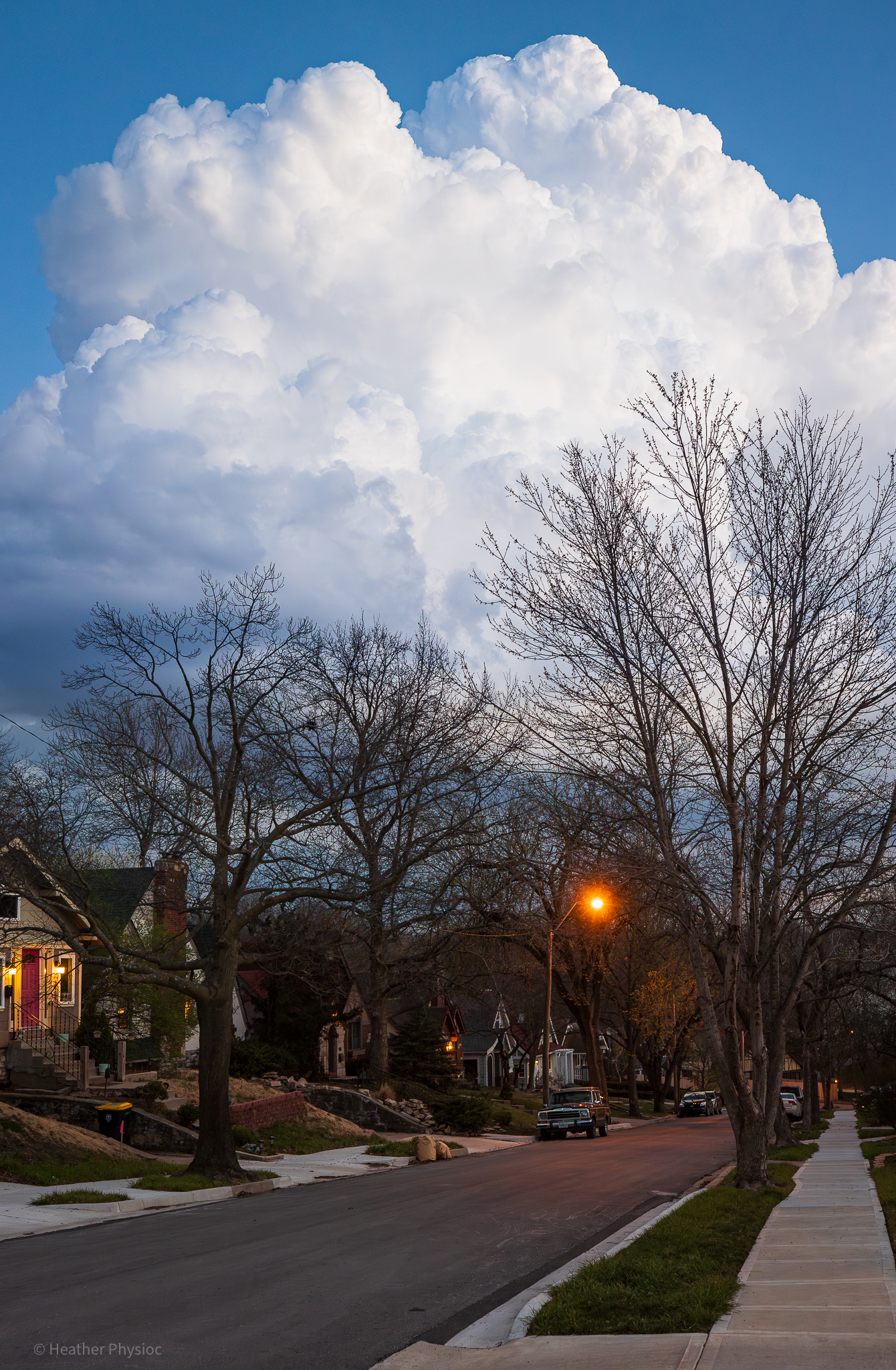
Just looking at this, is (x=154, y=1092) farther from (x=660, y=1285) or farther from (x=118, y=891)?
(x=660, y=1285)

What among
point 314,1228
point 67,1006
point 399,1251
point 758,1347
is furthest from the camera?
point 67,1006

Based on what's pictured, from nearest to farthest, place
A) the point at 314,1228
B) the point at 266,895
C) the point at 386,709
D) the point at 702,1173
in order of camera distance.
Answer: the point at 314,1228 → the point at 266,895 → the point at 702,1173 → the point at 386,709

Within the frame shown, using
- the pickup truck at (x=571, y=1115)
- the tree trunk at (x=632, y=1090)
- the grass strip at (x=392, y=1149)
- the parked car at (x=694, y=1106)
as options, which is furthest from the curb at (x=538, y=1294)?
the parked car at (x=694, y=1106)

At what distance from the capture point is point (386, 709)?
78.5 ft

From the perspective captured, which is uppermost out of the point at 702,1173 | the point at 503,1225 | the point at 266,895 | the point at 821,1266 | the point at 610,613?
the point at 610,613

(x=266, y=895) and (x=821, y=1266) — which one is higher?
(x=266, y=895)

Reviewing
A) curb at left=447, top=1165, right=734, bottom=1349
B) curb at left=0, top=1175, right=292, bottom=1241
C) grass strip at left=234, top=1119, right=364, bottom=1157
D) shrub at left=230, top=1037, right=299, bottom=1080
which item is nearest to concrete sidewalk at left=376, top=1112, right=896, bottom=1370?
curb at left=447, top=1165, right=734, bottom=1349

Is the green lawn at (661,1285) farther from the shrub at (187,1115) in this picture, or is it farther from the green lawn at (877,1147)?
the green lawn at (877,1147)

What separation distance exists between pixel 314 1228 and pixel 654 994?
119ft

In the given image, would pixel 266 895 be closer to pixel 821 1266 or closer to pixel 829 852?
pixel 829 852

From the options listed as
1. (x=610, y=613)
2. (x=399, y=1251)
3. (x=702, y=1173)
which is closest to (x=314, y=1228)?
(x=399, y=1251)

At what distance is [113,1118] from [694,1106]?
140 ft

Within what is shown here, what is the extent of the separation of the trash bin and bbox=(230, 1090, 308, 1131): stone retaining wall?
321 centimetres

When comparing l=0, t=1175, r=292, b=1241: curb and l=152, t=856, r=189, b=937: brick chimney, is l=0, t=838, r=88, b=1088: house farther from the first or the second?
l=0, t=1175, r=292, b=1241: curb
